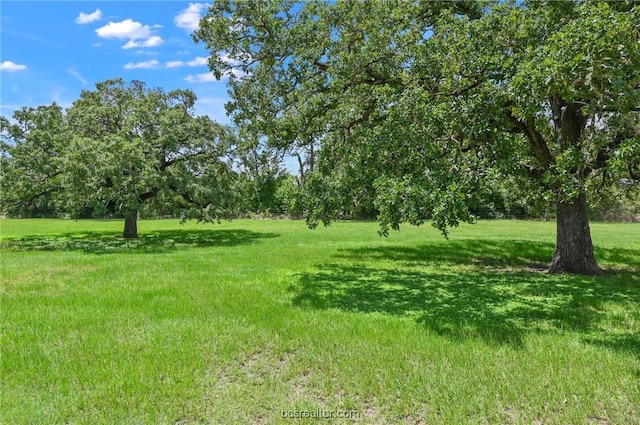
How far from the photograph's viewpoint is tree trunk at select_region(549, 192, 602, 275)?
34.3 ft

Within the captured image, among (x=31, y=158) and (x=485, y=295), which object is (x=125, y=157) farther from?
(x=485, y=295)

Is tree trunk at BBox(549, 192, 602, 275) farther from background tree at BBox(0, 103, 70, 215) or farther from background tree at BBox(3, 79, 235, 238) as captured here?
background tree at BBox(0, 103, 70, 215)

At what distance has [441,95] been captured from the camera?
8.30 m

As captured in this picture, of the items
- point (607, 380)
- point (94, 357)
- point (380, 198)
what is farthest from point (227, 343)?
point (607, 380)

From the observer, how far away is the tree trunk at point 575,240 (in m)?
10.5

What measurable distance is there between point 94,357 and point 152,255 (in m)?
10.2

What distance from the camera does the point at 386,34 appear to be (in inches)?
352

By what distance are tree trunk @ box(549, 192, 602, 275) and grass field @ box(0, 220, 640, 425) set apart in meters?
0.85

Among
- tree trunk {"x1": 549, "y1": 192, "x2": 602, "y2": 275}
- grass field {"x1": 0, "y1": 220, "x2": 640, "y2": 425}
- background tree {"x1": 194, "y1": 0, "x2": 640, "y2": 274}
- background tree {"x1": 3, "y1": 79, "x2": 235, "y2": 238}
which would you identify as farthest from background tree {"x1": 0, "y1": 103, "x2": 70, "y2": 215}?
tree trunk {"x1": 549, "y1": 192, "x2": 602, "y2": 275}

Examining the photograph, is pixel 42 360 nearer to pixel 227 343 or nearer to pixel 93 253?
pixel 227 343

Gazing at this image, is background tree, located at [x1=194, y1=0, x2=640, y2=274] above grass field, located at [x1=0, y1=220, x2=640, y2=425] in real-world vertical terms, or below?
above

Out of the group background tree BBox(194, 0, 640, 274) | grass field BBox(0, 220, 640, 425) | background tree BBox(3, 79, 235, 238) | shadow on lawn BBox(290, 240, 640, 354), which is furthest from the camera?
background tree BBox(3, 79, 235, 238)

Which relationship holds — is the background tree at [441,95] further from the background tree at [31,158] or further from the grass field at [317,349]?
the background tree at [31,158]

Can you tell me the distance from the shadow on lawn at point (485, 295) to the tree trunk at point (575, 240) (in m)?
0.69
